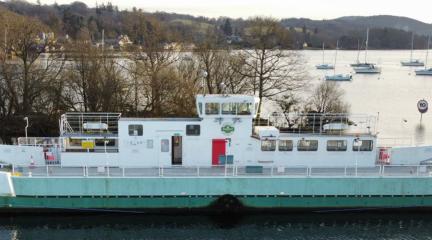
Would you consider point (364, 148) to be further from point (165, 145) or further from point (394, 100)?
point (394, 100)

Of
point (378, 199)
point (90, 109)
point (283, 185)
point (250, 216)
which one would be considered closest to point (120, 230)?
point (250, 216)

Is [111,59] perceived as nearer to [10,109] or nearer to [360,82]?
[10,109]

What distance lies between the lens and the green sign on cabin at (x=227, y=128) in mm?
22062

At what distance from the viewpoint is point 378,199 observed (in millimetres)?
22016

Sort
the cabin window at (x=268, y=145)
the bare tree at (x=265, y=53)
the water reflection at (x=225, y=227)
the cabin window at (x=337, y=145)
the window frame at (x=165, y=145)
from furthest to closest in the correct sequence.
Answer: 1. the bare tree at (x=265, y=53)
2. the cabin window at (x=337, y=145)
3. the cabin window at (x=268, y=145)
4. the window frame at (x=165, y=145)
5. the water reflection at (x=225, y=227)

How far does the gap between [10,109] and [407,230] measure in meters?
31.5

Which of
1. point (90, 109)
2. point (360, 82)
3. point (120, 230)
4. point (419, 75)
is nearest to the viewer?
point (120, 230)

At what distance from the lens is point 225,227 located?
2109cm

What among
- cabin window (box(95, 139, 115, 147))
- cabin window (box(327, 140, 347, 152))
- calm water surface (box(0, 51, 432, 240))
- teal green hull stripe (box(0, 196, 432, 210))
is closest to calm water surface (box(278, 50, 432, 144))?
teal green hull stripe (box(0, 196, 432, 210))

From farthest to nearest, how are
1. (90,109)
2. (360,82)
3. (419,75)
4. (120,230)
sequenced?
(419,75) → (360,82) → (90,109) → (120,230)

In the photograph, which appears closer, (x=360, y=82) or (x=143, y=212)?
(x=143, y=212)

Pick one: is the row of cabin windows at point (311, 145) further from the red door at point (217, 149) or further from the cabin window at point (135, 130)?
the cabin window at point (135, 130)

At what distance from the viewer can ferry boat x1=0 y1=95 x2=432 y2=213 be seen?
21.2 m

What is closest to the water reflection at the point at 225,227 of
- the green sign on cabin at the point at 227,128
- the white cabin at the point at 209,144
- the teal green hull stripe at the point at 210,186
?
the teal green hull stripe at the point at 210,186
